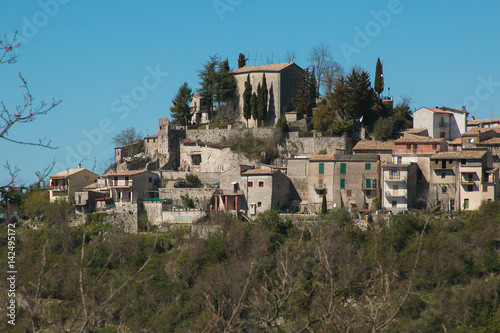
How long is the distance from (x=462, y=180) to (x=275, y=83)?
20.8 m

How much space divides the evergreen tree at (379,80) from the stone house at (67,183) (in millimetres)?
25187

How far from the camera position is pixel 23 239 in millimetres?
50344

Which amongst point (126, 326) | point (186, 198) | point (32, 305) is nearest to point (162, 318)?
point (126, 326)

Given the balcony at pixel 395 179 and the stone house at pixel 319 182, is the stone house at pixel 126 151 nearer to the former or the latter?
the stone house at pixel 319 182

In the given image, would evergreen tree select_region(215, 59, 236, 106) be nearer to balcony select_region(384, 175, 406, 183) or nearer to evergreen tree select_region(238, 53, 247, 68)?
evergreen tree select_region(238, 53, 247, 68)

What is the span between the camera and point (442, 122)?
55.2m

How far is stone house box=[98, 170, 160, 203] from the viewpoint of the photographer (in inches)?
1987

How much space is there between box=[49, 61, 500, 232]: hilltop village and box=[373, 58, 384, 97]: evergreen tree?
1512 mm

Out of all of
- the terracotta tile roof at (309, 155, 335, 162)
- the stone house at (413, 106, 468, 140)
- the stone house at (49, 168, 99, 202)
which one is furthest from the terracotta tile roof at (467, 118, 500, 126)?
the stone house at (49, 168, 99, 202)

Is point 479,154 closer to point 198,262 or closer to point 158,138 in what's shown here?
point 198,262

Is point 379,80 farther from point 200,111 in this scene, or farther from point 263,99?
point 200,111

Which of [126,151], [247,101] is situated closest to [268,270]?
[247,101]

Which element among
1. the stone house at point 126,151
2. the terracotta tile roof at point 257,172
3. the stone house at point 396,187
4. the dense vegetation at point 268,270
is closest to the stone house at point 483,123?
the stone house at point 396,187

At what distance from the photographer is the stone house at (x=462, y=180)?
1750 inches
